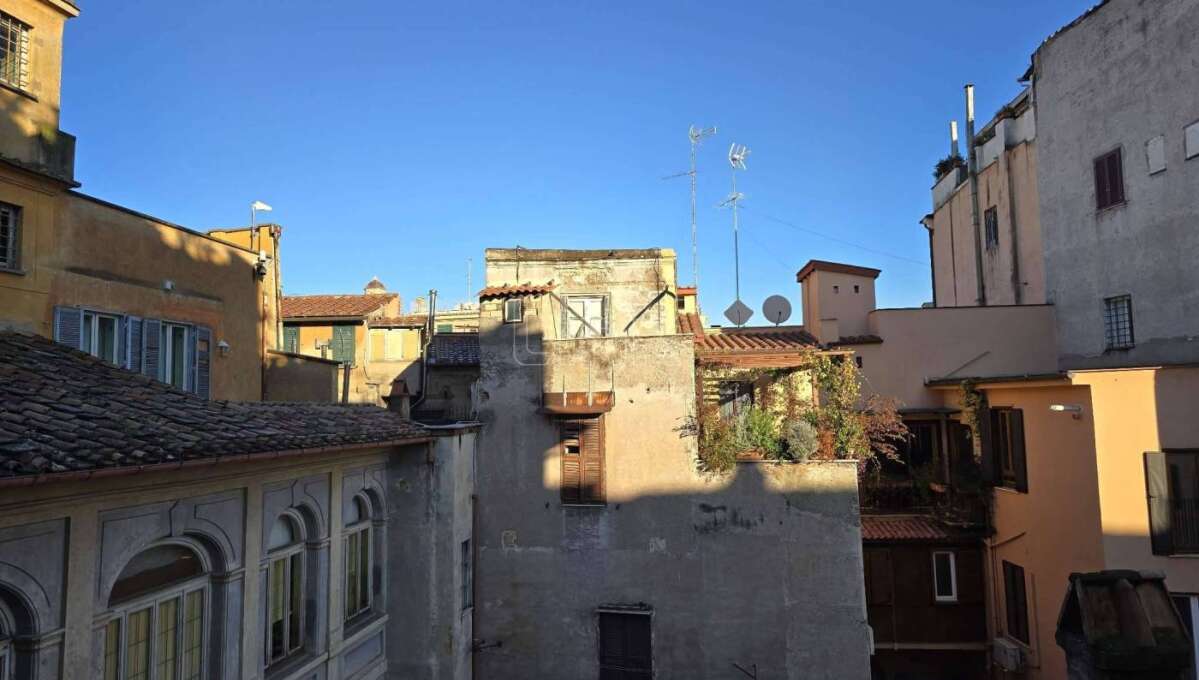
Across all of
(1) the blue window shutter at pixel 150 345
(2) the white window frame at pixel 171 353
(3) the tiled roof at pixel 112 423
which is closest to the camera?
(3) the tiled roof at pixel 112 423

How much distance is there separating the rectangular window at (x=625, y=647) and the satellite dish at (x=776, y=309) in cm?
809

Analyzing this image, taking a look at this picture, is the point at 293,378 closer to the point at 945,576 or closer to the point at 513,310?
the point at 513,310

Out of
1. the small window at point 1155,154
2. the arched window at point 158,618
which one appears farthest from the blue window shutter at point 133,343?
the small window at point 1155,154

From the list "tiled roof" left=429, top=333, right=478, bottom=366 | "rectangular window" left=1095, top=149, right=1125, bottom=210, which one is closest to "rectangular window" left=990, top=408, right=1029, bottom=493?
"rectangular window" left=1095, top=149, right=1125, bottom=210

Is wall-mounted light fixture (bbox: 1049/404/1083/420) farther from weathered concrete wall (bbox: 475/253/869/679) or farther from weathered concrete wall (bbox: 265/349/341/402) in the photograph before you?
weathered concrete wall (bbox: 265/349/341/402)

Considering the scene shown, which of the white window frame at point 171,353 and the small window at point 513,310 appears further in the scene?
the small window at point 513,310

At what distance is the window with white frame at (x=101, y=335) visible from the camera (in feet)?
31.8

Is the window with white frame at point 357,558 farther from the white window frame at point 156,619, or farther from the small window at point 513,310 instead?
the small window at point 513,310

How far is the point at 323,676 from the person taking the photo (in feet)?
30.0

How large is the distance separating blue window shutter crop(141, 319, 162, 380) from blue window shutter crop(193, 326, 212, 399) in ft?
3.30

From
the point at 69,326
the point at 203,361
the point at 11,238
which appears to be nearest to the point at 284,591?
the point at 69,326

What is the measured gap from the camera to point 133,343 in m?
10.4

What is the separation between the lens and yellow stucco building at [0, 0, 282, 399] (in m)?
8.77

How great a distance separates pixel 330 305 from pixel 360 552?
14.6 metres
